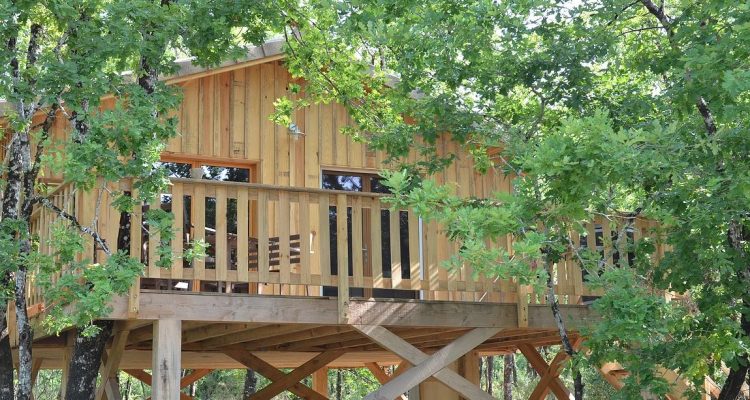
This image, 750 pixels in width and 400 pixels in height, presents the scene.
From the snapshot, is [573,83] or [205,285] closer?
[573,83]

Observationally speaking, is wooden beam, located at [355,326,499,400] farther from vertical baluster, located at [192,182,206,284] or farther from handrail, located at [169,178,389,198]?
vertical baluster, located at [192,182,206,284]

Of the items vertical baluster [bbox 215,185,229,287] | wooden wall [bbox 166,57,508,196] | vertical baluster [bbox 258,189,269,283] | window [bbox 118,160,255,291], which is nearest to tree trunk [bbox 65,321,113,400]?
window [bbox 118,160,255,291]

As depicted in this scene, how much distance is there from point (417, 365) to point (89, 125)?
342 cm

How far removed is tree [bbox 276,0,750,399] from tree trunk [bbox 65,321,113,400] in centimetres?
299

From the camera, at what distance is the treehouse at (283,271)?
7.71m

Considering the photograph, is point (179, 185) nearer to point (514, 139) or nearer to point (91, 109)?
point (91, 109)

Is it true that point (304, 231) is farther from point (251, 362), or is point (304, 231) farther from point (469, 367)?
point (469, 367)

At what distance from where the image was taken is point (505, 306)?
9.02 metres

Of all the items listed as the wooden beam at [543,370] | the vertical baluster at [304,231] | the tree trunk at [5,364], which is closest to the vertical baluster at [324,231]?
the vertical baluster at [304,231]

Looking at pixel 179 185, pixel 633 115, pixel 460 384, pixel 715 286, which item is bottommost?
pixel 460 384

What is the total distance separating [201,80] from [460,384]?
4763 millimetres

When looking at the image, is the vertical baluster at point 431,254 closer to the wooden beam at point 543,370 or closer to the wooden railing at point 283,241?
the wooden railing at point 283,241

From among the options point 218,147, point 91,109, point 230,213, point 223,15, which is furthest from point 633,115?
point 230,213

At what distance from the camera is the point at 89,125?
22.2ft
